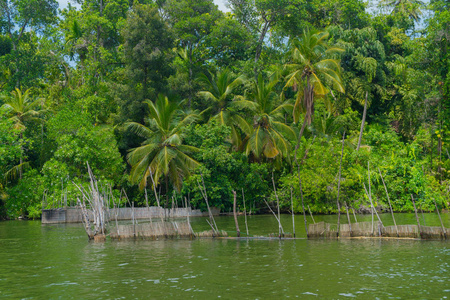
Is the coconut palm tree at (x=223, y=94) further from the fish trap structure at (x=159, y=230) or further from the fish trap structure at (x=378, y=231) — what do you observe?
the fish trap structure at (x=378, y=231)

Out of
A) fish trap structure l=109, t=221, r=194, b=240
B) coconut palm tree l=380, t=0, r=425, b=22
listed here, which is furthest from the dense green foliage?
fish trap structure l=109, t=221, r=194, b=240

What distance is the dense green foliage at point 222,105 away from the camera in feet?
95.1

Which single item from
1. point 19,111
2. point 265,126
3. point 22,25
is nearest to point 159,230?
point 265,126

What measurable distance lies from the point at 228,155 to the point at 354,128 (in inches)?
459

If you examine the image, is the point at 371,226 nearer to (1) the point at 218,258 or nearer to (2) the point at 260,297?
(1) the point at 218,258

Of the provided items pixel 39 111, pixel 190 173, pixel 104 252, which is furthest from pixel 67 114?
pixel 104 252

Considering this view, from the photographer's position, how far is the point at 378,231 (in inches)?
624

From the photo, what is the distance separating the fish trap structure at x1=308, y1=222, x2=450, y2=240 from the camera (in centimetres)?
1505

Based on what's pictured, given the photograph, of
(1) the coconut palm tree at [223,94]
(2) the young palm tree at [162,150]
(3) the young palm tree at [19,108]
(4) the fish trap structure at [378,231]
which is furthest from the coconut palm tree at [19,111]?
(4) the fish trap structure at [378,231]

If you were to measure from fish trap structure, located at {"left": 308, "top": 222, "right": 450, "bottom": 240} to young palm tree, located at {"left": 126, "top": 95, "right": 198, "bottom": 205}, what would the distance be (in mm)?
14226

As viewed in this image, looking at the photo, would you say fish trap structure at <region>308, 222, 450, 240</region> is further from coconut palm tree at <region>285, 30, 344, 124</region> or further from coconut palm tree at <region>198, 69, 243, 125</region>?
coconut palm tree at <region>198, 69, 243, 125</region>

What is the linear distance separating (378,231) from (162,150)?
16421mm

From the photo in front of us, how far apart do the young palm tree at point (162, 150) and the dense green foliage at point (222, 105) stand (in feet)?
0.33

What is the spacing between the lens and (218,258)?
1365 centimetres
